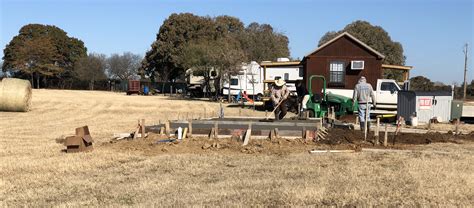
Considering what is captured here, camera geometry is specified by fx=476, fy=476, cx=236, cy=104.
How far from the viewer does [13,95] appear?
22203 mm

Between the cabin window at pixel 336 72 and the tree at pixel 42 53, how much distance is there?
57474mm

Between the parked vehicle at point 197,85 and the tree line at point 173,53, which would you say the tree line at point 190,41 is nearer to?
the tree line at point 173,53

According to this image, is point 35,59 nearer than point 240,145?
No

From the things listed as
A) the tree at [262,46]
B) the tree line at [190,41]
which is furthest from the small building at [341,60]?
the tree at [262,46]

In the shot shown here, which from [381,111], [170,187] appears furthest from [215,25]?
[170,187]

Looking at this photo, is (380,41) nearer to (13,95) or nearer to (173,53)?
(173,53)

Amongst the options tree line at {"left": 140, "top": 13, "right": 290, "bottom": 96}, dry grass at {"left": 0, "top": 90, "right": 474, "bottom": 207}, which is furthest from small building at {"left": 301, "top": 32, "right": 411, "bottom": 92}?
tree line at {"left": 140, "top": 13, "right": 290, "bottom": 96}

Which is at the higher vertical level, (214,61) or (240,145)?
(214,61)

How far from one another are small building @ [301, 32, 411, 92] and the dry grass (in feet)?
55.6

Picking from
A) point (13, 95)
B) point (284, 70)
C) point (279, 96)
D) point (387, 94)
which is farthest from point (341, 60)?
point (13, 95)

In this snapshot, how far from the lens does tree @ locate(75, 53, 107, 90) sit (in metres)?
77.8

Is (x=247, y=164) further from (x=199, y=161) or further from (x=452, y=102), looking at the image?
(x=452, y=102)

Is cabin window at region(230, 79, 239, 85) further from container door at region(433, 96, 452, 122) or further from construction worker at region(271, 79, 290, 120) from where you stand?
construction worker at region(271, 79, 290, 120)

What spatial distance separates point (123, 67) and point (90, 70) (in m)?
9.54
